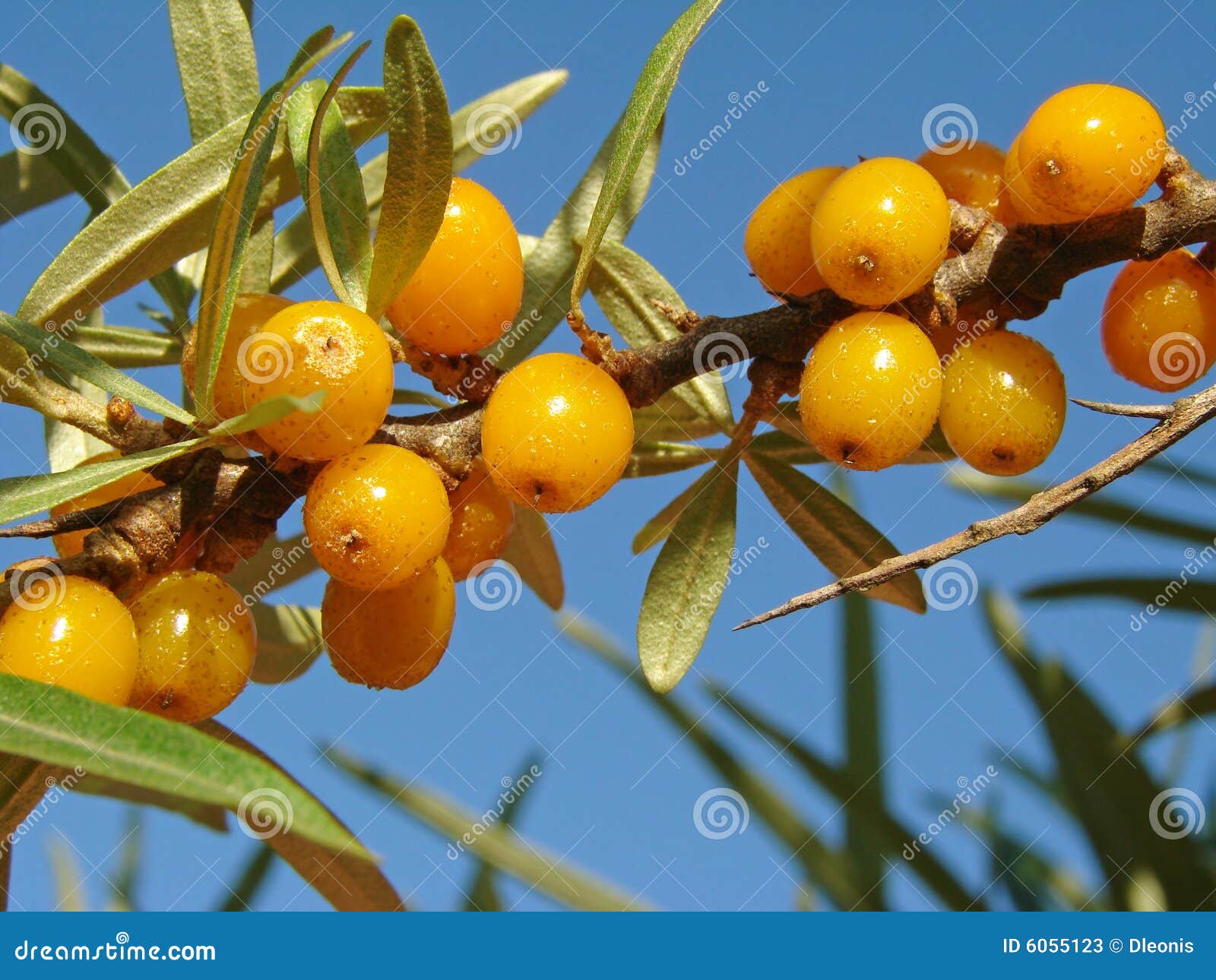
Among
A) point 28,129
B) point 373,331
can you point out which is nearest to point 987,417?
point 373,331

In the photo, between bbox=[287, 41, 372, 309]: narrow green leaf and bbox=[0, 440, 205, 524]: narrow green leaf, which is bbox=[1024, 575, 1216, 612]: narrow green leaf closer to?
bbox=[287, 41, 372, 309]: narrow green leaf

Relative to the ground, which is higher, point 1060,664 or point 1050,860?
point 1060,664

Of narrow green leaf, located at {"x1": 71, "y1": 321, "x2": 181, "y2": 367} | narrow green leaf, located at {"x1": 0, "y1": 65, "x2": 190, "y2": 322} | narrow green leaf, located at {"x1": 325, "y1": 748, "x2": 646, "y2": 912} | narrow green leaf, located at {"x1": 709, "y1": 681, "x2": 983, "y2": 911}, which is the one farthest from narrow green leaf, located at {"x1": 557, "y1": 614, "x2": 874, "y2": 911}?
narrow green leaf, located at {"x1": 0, "y1": 65, "x2": 190, "y2": 322}

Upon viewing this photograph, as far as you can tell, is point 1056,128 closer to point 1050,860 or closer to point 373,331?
point 373,331

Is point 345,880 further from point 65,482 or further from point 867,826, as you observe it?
point 867,826

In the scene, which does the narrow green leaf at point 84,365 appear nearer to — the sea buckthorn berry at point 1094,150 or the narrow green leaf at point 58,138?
the narrow green leaf at point 58,138

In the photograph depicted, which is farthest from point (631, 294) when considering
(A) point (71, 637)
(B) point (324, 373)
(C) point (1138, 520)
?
(C) point (1138, 520)
